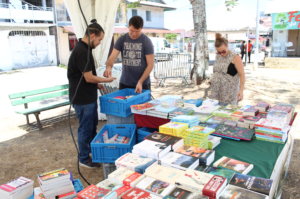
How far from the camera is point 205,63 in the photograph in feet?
29.5

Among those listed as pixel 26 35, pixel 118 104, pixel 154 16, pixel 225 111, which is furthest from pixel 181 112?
pixel 154 16

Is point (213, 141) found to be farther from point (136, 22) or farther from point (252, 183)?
point (136, 22)

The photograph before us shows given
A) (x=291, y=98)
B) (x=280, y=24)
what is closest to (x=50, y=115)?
(x=291, y=98)

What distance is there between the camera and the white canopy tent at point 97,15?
4.45 metres

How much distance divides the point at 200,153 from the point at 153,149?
38cm

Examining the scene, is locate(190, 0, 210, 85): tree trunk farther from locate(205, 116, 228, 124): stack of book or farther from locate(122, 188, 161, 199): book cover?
locate(122, 188, 161, 199): book cover

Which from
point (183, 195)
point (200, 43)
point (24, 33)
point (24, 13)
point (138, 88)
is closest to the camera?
point (183, 195)

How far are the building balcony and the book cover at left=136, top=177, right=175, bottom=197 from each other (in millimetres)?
18604

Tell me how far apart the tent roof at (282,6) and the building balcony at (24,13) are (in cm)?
1575

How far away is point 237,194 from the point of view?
1.36m

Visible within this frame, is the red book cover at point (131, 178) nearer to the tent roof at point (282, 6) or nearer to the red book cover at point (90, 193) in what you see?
Answer: the red book cover at point (90, 193)

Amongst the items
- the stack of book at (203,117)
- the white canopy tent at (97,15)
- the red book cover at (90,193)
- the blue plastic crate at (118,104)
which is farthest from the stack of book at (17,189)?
the white canopy tent at (97,15)

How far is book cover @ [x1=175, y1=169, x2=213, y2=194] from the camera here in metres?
1.38

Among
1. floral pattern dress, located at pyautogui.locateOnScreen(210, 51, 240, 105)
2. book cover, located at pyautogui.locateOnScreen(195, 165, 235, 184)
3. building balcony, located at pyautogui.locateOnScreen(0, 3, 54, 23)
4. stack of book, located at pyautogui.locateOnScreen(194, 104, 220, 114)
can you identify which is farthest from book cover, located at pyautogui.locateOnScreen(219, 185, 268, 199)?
building balcony, located at pyautogui.locateOnScreen(0, 3, 54, 23)
